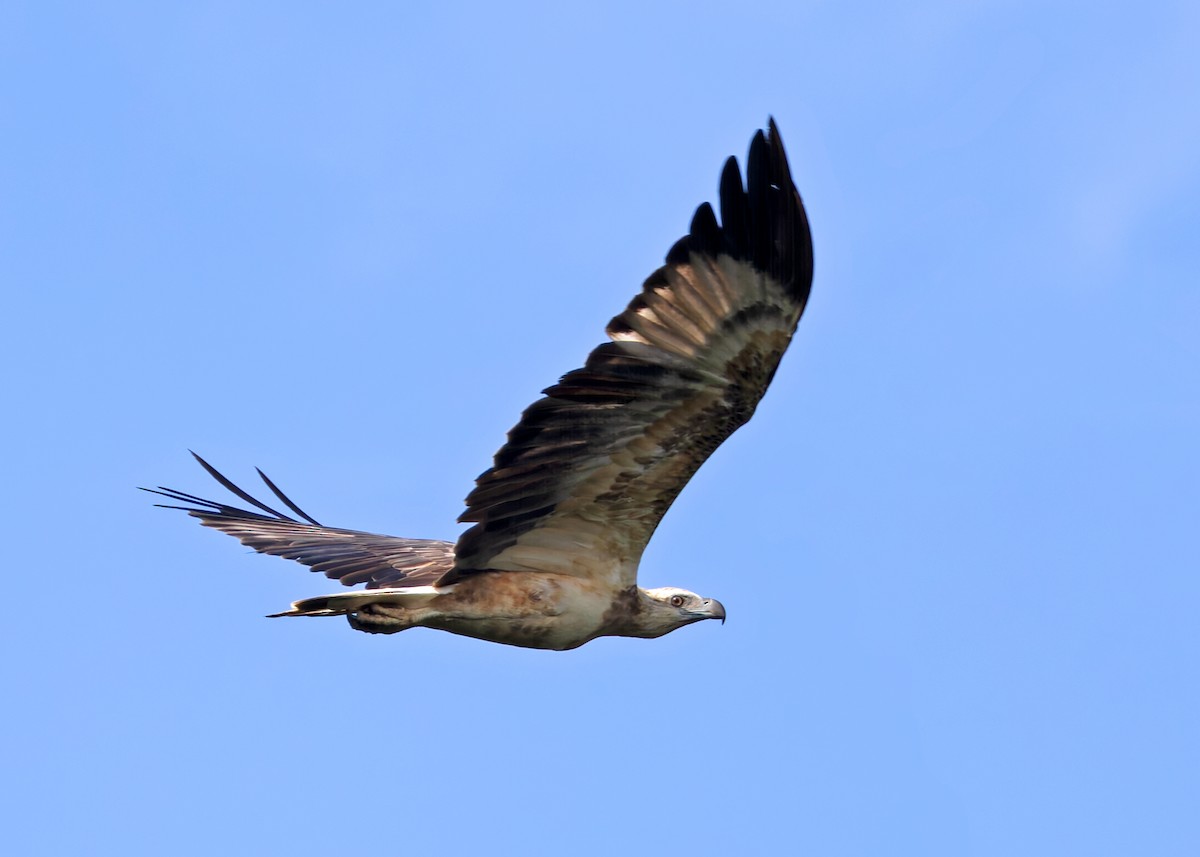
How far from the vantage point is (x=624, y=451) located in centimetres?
1095

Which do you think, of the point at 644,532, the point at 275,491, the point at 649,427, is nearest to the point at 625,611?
the point at 644,532

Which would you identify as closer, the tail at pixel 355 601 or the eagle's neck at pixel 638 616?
the tail at pixel 355 601

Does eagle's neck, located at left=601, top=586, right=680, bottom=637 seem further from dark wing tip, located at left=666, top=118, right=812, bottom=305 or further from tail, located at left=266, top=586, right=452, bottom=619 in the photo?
dark wing tip, located at left=666, top=118, right=812, bottom=305

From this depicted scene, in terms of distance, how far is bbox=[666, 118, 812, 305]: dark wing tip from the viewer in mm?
9859

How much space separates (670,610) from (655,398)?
213 centimetres

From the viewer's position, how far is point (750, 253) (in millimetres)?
10008

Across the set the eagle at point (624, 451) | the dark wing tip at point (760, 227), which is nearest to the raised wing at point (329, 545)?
the eagle at point (624, 451)

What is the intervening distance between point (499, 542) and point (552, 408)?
1341mm

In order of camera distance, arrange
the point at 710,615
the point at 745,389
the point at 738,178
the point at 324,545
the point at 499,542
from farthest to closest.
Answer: the point at 324,545 → the point at 710,615 → the point at 499,542 → the point at 745,389 → the point at 738,178

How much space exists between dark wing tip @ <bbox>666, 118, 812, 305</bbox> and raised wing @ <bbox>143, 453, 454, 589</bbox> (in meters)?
3.52

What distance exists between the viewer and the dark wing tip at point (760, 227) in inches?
388

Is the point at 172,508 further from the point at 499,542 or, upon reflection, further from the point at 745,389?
the point at 745,389

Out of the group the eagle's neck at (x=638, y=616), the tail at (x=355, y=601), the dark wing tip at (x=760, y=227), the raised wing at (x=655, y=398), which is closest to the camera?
the dark wing tip at (x=760, y=227)

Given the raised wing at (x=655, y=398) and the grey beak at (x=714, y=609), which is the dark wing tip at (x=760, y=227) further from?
the grey beak at (x=714, y=609)
